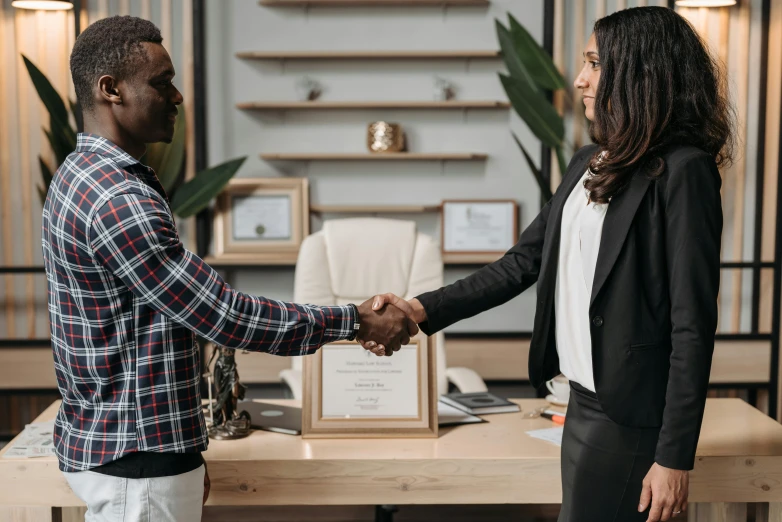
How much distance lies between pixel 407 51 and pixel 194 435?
9.10 ft

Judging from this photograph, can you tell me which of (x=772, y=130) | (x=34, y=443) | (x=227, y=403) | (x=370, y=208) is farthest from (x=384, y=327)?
(x=772, y=130)

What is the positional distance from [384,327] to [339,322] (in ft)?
1.11

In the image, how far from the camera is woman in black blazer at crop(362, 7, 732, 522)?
1385 millimetres

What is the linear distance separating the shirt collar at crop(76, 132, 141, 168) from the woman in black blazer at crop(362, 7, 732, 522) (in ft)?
2.69

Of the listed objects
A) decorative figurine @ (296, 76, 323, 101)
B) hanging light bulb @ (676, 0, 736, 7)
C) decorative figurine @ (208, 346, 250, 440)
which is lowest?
decorative figurine @ (208, 346, 250, 440)

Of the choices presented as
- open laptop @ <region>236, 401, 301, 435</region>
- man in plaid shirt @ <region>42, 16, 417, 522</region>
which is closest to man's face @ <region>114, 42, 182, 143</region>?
man in plaid shirt @ <region>42, 16, 417, 522</region>

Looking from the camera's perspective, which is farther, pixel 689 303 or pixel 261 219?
pixel 261 219

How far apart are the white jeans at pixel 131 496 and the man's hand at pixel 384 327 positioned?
1.97 ft

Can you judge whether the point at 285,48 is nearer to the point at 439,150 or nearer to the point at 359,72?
the point at 359,72

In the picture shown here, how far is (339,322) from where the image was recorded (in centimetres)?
166

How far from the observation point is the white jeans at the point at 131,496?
1.38 meters

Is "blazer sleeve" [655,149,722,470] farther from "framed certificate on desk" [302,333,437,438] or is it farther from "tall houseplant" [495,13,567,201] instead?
"tall houseplant" [495,13,567,201]

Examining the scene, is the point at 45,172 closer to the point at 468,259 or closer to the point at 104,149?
the point at 468,259

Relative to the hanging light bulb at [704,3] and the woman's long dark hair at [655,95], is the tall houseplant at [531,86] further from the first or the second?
the woman's long dark hair at [655,95]
